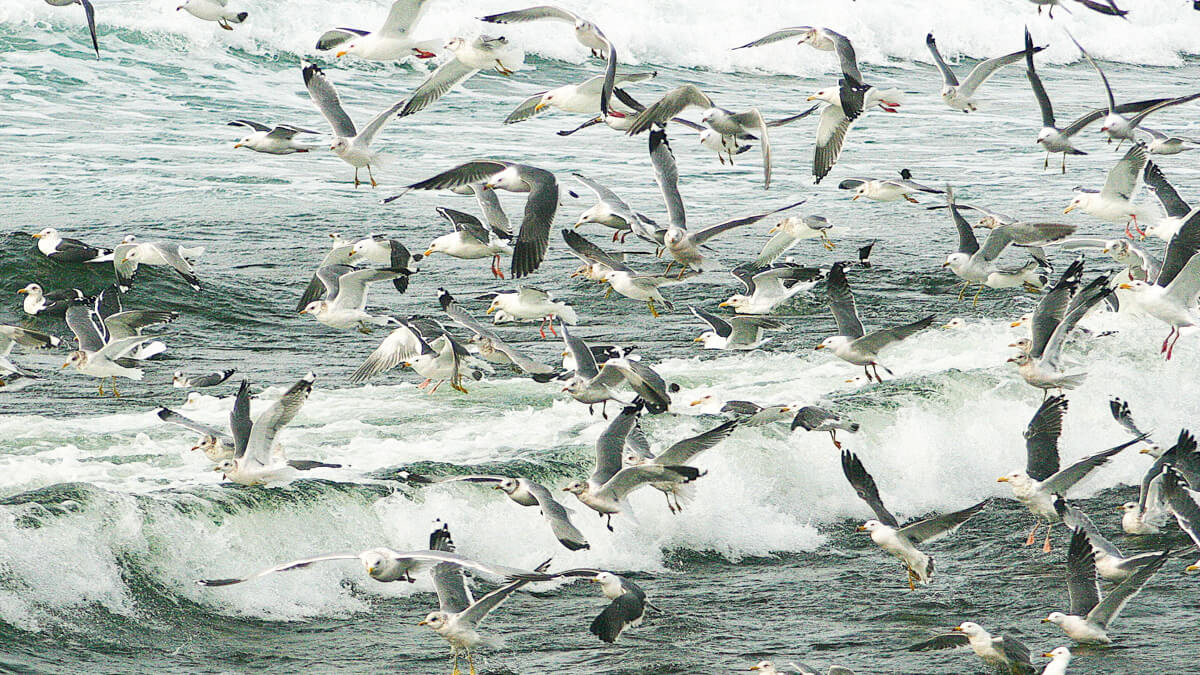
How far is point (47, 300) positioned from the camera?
1068 centimetres

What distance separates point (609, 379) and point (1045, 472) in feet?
8.87

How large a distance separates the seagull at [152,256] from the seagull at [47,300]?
0.41m

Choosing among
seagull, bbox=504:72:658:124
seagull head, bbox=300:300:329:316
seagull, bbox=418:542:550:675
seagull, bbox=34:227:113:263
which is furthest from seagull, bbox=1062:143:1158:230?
seagull, bbox=34:227:113:263

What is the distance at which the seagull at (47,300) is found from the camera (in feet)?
33.0

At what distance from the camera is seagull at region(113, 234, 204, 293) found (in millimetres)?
10578

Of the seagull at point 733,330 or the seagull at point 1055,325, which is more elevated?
the seagull at point 1055,325

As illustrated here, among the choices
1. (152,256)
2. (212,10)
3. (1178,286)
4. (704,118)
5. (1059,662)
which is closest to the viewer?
(1059,662)

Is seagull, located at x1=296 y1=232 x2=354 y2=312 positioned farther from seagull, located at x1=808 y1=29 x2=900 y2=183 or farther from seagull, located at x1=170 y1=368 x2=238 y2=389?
seagull, located at x1=808 y1=29 x2=900 y2=183

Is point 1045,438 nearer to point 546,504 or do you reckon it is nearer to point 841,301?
point 841,301

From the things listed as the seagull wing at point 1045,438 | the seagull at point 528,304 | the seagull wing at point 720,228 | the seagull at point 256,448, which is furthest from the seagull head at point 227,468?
the seagull wing at point 1045,438

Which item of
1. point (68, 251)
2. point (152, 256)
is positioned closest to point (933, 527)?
point (152, 256)

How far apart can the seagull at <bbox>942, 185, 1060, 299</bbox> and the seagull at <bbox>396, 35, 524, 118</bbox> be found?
3644 mm

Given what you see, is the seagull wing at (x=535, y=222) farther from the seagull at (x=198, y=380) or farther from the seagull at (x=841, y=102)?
the seagull at (x=198, y=380)

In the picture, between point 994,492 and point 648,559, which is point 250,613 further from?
point 994,492
